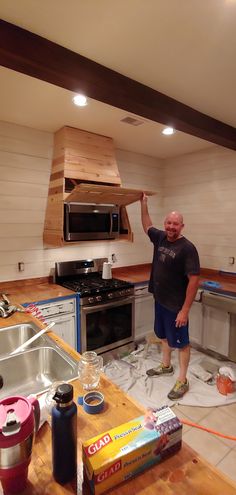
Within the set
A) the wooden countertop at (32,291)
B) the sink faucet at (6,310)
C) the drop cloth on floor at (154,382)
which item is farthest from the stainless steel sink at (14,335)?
the drop cloth on floor at (154,382)

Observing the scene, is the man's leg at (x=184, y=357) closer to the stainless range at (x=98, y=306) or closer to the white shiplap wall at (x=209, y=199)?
the stainless range at (x=98, y=306)

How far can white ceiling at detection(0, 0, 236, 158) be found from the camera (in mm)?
1203

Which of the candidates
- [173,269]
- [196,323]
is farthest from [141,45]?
[196,323]

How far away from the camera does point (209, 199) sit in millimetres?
3434

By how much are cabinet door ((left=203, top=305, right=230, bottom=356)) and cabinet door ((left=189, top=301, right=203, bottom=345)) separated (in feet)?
0.21

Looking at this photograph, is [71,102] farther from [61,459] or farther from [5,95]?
[61,459]

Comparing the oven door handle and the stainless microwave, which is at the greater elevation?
the stainless microwave

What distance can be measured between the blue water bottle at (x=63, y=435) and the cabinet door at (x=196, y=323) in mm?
2572

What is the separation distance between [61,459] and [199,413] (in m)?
1.91

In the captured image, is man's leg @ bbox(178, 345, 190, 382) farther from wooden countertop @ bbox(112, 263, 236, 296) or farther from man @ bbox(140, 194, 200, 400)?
wooden countertop @ bbox(112, 263, 236, 296)

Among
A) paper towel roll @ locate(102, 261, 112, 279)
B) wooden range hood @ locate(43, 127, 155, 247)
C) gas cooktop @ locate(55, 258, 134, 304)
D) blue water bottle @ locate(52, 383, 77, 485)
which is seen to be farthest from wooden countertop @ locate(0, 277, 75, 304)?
blue water bottle @ locate(52, 383, 77, 485)

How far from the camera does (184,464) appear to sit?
2.52 ft

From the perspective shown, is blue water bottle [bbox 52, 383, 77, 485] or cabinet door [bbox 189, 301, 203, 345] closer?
blue water bottle [bbox 52, 383, 77, 485]

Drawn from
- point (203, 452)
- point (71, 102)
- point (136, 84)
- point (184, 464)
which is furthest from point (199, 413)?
point (71, 102)
